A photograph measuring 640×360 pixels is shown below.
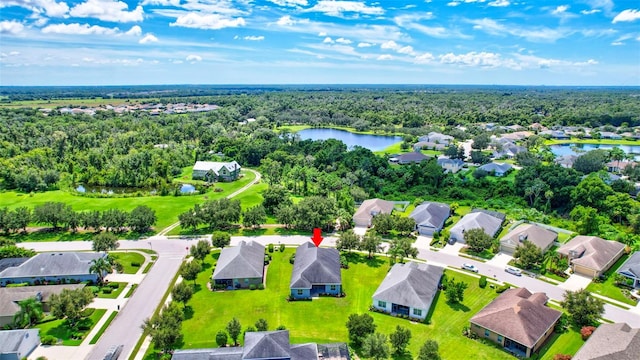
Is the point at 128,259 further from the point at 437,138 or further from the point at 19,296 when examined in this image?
the point at 437,138

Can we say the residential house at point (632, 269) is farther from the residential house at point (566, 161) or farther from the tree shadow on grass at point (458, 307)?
the residential house at point (566, 161)

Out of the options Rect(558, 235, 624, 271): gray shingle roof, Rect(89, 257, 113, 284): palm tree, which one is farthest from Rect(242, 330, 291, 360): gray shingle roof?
Rect(558, 235, 624, 271): gray shingle roof

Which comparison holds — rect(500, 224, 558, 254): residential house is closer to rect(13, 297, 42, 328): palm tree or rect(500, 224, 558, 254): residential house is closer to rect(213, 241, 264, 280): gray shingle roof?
rect(213, 241, 264, 280): gray shingle roof

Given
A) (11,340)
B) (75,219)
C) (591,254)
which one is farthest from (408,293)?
(75,219)

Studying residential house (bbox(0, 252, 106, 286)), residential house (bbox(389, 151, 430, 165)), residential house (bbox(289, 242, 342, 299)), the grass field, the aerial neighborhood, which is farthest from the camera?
residential house (bbox(389, 151, 430, 165))

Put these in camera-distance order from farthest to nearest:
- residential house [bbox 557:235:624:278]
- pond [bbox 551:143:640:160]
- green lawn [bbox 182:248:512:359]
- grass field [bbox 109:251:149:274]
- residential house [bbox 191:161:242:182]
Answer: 1. pond [bbox 551:143:640:160]
2. residential house [bbox 191:161:242:182]
3. grass field [bbox 109:251:149:274]
4. residential house [bbox 557:235:624:278]
5. green lawn [bbox 182:248:512:359]
